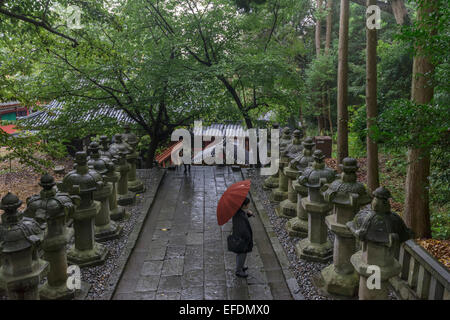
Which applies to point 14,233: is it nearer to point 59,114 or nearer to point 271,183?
point 271,183

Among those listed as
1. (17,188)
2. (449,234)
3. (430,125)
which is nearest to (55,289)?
(430,125)

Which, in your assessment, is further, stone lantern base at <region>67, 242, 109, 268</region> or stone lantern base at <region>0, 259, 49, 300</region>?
stone lantern base at <region>67, 242, 109, 268</region>

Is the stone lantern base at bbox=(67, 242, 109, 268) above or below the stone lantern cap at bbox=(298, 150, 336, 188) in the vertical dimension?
below

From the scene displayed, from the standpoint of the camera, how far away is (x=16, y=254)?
397 centimetres

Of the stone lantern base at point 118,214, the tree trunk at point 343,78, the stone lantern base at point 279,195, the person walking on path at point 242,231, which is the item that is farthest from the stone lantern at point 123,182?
the tree trunk at point 343,78

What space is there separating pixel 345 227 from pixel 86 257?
451 centimetres

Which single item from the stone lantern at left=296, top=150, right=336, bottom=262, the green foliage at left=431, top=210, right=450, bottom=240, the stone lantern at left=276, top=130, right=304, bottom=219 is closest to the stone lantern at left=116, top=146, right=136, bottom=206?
the stone lantern at left=276, top=130, right=304, bottom=219

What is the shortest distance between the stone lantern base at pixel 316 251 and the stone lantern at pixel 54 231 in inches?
156

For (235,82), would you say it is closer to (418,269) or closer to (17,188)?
(418,269)

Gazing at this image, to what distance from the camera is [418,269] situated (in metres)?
4.95

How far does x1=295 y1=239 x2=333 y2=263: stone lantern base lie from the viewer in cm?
645

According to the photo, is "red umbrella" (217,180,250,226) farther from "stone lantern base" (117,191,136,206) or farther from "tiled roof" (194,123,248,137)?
"tiled roof" (194,123,248,137)

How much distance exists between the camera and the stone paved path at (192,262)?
18.5 feet

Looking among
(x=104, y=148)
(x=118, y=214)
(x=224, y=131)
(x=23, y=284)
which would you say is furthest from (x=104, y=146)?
(x=224, y=131)
